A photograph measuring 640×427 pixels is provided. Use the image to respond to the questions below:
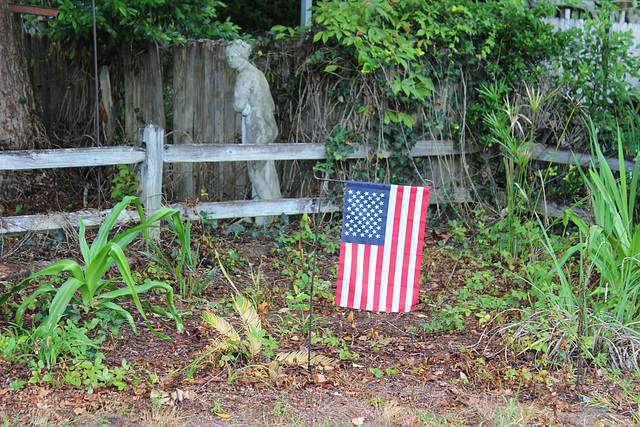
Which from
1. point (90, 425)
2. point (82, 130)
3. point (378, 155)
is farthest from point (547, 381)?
point (82, 130)

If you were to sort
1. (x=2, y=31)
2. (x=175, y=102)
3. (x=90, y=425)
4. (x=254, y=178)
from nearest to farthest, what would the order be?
1. (x=90, y=425)
2. (x=2, y=31)
3. (x=254, y=178)
4. (x=175, y=102)

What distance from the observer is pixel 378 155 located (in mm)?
6664

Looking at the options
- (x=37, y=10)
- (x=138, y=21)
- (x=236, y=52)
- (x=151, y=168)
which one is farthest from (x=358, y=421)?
(x=138, y=21)

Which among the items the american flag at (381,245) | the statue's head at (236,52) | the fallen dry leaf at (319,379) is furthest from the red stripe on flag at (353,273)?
the statue's head at (236,52)

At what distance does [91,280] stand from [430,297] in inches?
104

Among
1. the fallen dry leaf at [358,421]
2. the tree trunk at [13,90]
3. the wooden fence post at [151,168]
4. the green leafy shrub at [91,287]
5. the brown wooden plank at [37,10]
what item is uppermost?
the brown wooden plank at [37,10]

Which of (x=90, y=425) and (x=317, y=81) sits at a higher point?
(x=317, y=81)

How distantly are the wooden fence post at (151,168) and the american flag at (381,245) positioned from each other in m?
2.32

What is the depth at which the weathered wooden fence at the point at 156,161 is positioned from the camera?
16.9 ft

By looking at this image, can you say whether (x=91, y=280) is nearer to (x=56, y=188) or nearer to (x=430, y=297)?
(x=430, y=297)

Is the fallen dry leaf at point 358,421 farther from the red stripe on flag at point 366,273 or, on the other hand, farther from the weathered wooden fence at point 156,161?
the weathered wooden fence at point 156,161

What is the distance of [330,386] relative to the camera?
3777 mm

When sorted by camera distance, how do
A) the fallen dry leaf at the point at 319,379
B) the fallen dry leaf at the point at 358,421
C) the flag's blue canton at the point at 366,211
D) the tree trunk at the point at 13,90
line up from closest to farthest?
1. the fallen dry leaf at the point at 358,421
2. the fallen dry leaf at the point at 319,379
3. the flag's blue canton at the point at 366,211
4. the tree trunk at the point at 13,90

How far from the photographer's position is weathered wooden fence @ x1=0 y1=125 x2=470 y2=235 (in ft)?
16.9
